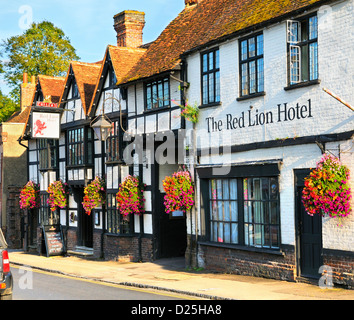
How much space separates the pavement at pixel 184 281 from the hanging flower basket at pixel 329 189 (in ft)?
5.96

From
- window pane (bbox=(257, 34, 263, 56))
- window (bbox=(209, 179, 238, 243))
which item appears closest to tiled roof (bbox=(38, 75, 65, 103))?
window (bbox=(209, 179, 238, 243))

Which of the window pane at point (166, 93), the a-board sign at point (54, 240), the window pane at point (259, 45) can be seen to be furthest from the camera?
the a-board sign at point (54, 240)

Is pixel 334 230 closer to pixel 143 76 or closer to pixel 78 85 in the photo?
pixel 143 76

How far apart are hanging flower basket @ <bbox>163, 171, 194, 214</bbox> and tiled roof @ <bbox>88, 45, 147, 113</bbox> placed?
5908 mm

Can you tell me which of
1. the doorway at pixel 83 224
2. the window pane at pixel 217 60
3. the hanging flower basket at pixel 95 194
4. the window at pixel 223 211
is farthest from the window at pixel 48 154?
the window pane at pixel 217 60

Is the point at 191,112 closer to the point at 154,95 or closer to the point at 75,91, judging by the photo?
the point at 154,95

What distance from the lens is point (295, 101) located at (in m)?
15.0

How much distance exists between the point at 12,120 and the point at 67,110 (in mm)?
13138

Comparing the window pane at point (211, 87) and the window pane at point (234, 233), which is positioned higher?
the window pane at point (211, 87)

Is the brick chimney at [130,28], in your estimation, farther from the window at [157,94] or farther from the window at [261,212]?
the window at [261,212]

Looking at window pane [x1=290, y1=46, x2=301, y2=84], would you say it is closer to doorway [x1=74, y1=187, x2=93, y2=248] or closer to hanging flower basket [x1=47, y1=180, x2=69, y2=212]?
doorway [x1=74, y1=187, x2=93, y2=248]

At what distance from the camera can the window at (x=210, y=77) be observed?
18.0 m
